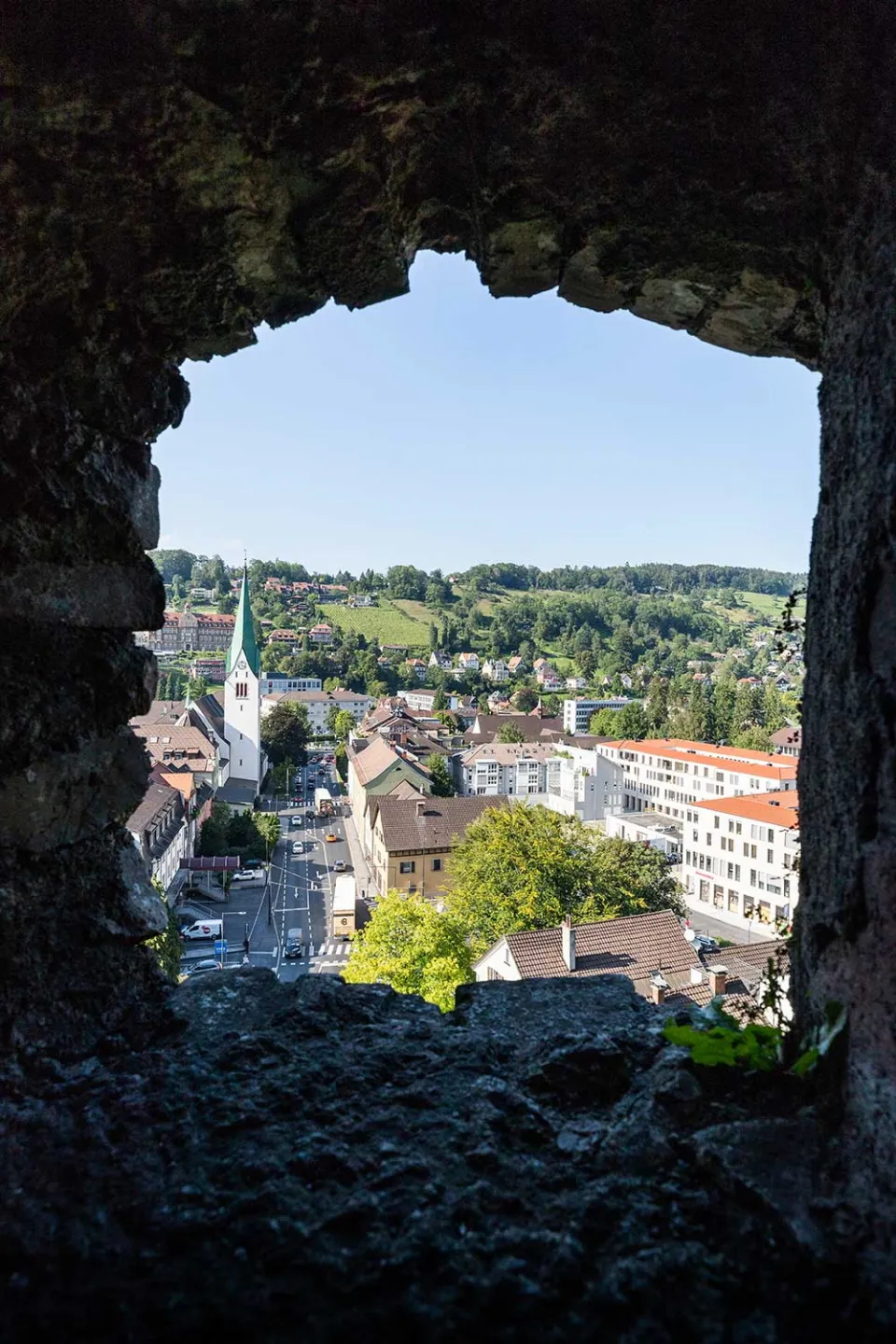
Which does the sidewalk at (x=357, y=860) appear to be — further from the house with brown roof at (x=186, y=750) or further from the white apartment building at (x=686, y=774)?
the white apartment building at (x=686, y=774)

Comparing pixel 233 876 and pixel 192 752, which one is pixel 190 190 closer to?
pixel 233 876

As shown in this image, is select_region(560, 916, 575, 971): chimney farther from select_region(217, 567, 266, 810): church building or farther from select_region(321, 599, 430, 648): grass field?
select_region(321, 599, 430, 648): grass field

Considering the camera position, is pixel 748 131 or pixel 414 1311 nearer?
pixel 414 1311

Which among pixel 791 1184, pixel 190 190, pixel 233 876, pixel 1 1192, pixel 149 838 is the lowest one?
pixel 233 876

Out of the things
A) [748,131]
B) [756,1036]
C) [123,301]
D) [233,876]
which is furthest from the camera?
[233,876]

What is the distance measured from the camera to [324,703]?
82.2m

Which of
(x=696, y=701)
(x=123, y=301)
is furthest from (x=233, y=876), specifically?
(x=696, y=701)

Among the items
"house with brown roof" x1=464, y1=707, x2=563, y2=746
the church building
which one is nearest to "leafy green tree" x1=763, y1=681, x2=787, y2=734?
"house with brown roof" x1=464, y1=707, x2=563, y2=746

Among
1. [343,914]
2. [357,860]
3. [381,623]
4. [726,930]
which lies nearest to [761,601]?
[381,623]

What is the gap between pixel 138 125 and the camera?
6.31 ft

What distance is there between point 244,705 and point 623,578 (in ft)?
415

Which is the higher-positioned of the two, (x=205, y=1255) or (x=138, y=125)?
(x=138, y=125)

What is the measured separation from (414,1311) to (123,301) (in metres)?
2.48

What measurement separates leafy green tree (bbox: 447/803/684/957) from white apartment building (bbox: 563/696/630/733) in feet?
180
